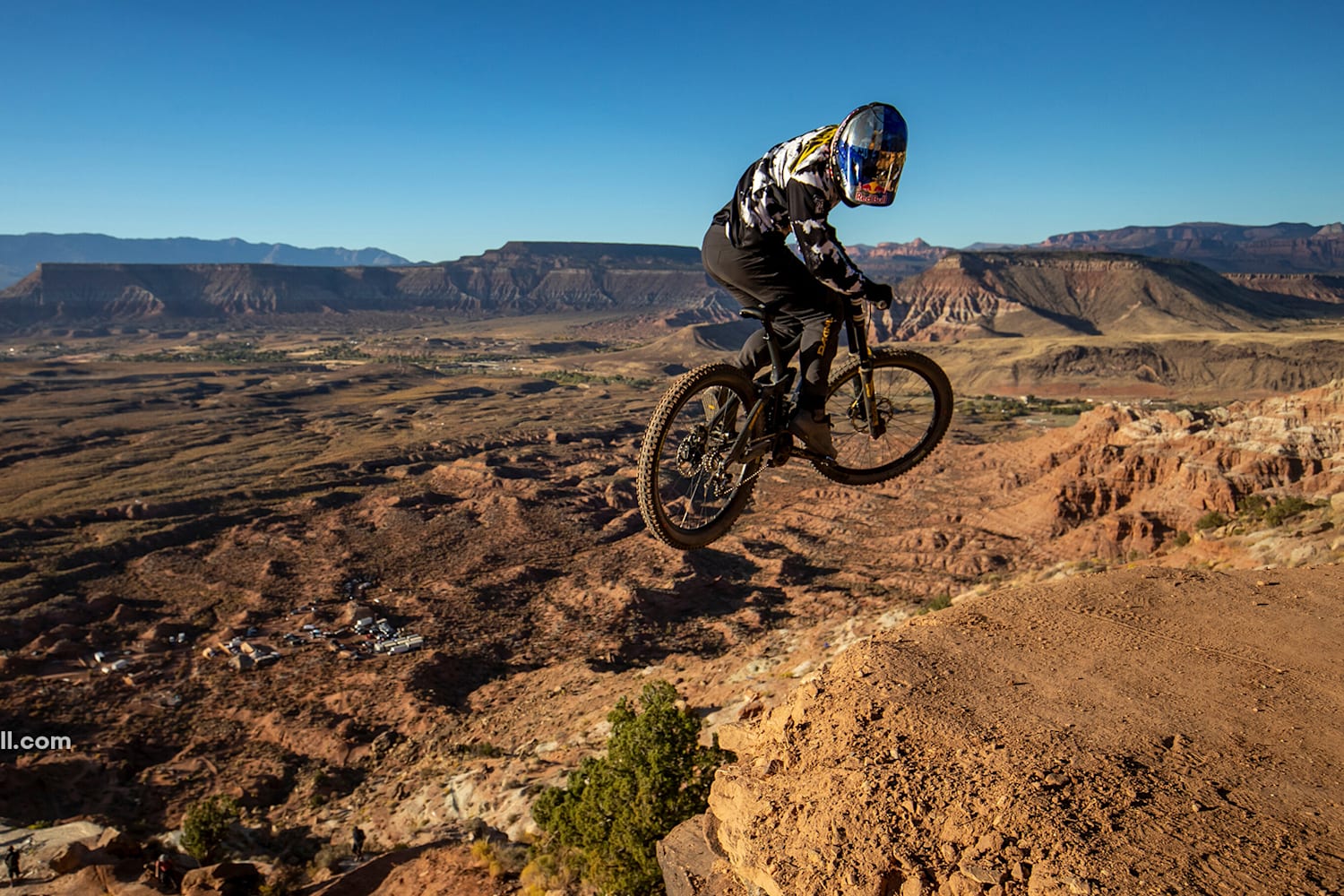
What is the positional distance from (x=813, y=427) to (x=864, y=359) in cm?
86

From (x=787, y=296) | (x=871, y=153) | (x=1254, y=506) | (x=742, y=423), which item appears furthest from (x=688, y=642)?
(x=871, y=153)

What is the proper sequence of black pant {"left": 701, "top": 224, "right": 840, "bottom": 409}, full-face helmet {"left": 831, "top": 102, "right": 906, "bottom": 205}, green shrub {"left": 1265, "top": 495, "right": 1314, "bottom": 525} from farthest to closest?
green shrub {"left": 1265, "top": 495, "right": 1314, "bottom": 525} < black pant {"left": 701, "top": 224, "right": 840, "bottom": 409} < full-face helmet {"left": 831, "top": 102, "right": 906, "bottom": 205}

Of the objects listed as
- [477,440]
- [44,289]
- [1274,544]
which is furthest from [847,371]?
[44,289]

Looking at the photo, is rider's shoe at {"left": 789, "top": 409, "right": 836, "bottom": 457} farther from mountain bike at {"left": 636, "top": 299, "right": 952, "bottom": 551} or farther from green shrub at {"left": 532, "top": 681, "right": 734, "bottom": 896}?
green shrub at {"left": 532, "top": 681, "right": 734, "bottom": 896}

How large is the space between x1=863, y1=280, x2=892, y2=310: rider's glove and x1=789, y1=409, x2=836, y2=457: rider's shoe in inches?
41.2

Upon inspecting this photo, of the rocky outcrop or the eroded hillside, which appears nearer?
the rocky outcrop

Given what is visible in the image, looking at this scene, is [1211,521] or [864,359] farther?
[1211,521]

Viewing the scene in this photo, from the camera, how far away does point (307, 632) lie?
107 ft

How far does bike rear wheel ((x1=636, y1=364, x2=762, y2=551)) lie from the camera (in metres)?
6.28

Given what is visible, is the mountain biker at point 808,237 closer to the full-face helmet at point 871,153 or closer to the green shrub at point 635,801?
the full-face helmet at point 871,153

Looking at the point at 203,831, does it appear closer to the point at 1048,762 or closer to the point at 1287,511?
the point at 1048,762

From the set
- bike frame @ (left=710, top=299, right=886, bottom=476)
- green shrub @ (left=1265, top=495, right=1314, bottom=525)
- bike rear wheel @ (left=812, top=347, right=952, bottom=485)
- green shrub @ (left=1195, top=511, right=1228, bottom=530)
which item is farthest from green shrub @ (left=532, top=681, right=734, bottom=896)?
green shrub @ (left=1195, top=511, right=1228, bottom=530)

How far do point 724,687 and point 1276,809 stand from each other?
18033mm

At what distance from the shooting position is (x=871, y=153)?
5.17 metres
